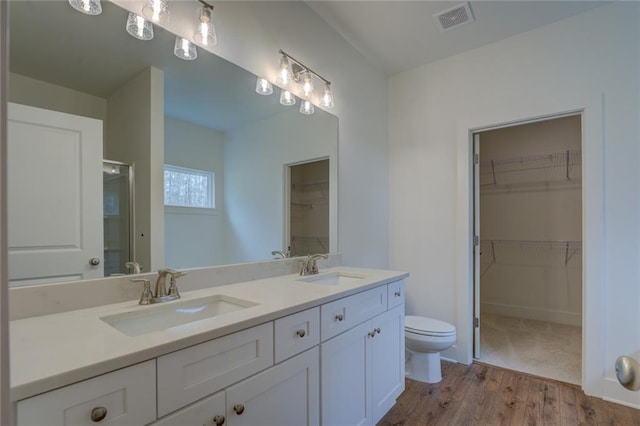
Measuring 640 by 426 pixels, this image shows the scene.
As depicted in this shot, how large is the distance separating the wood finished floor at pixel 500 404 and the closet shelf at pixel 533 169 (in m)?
2.30

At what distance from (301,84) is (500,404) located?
7.90ft

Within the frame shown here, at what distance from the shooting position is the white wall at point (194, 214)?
1.43 m

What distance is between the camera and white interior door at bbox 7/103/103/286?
1.01m

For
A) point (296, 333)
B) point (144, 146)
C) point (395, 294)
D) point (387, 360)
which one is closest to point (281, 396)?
point (296, 333)

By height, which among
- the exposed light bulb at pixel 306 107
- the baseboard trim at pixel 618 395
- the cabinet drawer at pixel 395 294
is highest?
the exposed light bulb at pixel 306 107

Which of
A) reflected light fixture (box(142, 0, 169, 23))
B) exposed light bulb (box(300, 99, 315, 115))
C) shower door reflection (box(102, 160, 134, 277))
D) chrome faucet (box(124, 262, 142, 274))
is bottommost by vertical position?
chrome faucet (box(124, 262, 142, 274))

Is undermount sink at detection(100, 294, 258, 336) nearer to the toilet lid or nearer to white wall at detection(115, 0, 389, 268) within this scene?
white wall at detection(115, 0, 389, 268)

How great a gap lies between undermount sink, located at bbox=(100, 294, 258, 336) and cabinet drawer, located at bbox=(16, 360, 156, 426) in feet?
1.25

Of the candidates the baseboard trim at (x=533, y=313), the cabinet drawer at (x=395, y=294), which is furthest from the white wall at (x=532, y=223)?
the cabinet drawer at (x=395, y=294)

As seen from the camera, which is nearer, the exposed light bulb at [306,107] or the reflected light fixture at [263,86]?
the reflected light fixture at [263,86]

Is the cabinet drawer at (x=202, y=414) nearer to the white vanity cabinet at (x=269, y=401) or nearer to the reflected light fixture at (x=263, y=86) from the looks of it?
the white vanity cabinet at (x=269, y=401)

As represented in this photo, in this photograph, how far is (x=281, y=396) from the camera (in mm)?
1121

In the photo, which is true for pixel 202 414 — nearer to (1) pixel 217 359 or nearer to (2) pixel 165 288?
(1) pixel 217 359

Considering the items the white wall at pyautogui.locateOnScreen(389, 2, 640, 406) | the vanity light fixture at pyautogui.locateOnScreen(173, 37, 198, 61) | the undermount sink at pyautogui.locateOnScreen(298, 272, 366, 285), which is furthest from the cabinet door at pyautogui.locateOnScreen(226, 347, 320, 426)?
the white wall at pyautogui.locateOnScreen(389, 2, 640, 406)
